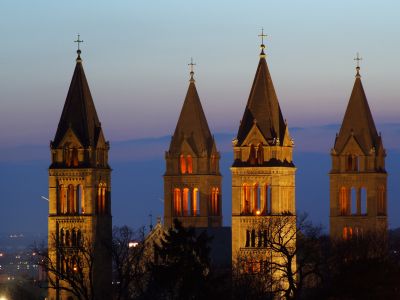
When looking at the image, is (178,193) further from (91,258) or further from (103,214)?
(91,258)

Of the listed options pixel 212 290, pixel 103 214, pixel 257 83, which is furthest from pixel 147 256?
pixel 212 290

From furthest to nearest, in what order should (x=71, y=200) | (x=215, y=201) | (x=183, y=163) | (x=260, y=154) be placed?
(x=215, y=201), (x=183, y=163), (x=71, y=200), (x=260, y=154)

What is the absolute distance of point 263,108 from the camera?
138 m

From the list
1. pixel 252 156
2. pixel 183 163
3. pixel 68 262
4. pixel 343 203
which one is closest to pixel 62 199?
pixel 68 262

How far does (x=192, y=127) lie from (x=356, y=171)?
12.4 meters

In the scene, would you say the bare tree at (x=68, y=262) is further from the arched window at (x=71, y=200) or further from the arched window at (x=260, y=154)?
the arched window at (x=260, y=154)

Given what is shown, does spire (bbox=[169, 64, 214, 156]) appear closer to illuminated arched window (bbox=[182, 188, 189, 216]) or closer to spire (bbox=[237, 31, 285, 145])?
illuminated arched window (bbox=[182, 188, 189, 216])

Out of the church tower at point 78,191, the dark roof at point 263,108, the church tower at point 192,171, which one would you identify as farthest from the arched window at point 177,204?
the dark roof at point 263,108

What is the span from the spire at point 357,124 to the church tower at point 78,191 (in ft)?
57.7

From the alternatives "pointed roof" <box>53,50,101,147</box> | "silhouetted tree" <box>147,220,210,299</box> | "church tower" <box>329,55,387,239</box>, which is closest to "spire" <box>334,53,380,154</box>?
"church tower" <box>329,55,387,239</box>

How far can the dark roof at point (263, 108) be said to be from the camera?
13750 cm

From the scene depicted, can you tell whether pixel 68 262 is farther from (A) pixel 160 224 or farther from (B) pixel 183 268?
(B) pixel 183 268

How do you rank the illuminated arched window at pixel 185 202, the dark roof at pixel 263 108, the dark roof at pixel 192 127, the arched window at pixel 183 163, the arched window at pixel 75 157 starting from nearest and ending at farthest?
the dark roof at pixel 263 108 < the arched window at pixel 75 157 < the dark roof at pixel 192 127 < the arched window at pixel 183 163 < the illuminated arched window at pixel 185 202

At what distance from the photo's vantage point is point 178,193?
14850 centimetres
